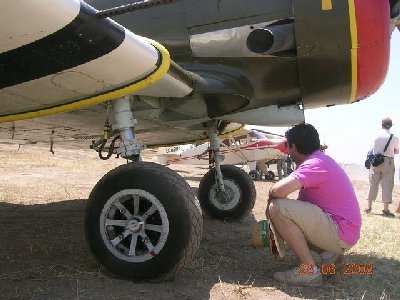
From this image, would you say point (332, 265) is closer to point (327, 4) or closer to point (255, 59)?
point (255, 59)

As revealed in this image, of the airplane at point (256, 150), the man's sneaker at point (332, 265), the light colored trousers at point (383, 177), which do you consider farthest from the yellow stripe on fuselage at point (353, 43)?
the airplane at point (256, 150)

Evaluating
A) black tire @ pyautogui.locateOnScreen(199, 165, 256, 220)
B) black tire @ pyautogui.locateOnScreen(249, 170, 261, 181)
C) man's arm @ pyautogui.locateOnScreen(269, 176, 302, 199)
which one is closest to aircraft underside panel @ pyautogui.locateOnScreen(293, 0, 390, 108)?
man's arm @ pyautogui.locateOnScreen(269, 176, 302, 199)

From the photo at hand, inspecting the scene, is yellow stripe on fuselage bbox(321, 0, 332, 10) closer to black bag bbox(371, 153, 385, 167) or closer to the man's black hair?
the man's black hair

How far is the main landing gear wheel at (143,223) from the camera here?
301 centimetres

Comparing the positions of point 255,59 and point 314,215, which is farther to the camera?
point 255,59

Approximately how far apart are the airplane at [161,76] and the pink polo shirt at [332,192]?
35.3 inches

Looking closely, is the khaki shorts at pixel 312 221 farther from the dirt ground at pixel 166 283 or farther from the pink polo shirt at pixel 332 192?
the dirt ground at pixel 166 283

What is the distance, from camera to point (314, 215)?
3234 mm

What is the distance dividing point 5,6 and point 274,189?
7.15 feet

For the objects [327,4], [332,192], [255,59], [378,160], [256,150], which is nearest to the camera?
[332,192]

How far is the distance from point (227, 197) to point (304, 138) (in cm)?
319
